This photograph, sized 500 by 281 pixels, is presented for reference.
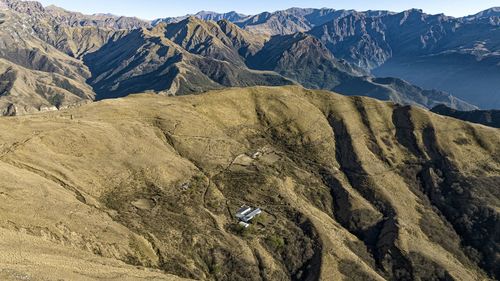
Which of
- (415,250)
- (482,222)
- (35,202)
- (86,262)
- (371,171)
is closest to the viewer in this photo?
(86,262)

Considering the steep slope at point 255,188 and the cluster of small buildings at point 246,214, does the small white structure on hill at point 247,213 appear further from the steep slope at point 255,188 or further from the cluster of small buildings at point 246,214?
the steep slope at point 255,188

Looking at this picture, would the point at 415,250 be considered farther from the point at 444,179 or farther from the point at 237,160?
the point at 237,160

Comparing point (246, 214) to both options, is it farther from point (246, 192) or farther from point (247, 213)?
point (246, 192)

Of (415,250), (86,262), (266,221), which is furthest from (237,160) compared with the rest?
(86,262)

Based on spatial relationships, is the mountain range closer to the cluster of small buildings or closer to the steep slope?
the steep slope

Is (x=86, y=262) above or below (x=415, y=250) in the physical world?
above

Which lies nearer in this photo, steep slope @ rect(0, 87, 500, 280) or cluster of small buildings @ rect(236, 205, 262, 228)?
steep slope @ rect(0, 87, 500, 280)

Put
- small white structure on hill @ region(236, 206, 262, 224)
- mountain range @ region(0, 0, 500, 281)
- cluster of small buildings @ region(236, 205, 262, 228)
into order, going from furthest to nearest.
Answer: small white structure on hill @ region(236, 206, 262, 224)
cluster of small buildings @ region(236, 205, 262, 228)
mountain range @ region(0, 0, 500, 281)

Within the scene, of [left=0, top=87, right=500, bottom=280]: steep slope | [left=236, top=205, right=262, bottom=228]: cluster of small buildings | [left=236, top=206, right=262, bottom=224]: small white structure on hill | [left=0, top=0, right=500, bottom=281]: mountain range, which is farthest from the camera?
[left=236, top=206, right=262, bottom=224]: small white structure on hill

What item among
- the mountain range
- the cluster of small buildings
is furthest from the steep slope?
the cluster of small buildings
